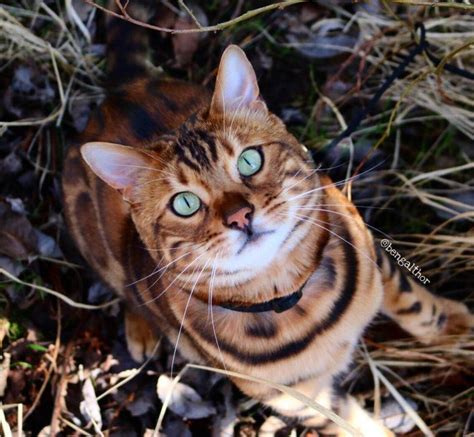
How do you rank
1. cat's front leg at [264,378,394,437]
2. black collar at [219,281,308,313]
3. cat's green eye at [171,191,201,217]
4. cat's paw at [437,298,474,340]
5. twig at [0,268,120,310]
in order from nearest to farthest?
cat's green eye at [171,191,201,217] → black collar at [219,281,308,313] → cat's front leg at [264,378,394,437] → cat's paw at [437,298,474,340] → twig at [0,268,120,310]

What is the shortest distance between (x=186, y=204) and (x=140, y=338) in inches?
37.8

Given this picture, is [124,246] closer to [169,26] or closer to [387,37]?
[169,26]

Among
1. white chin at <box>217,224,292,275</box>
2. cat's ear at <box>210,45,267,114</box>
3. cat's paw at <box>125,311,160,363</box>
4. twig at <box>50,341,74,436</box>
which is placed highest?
cat's ear at <box>210,45,267,114</box>

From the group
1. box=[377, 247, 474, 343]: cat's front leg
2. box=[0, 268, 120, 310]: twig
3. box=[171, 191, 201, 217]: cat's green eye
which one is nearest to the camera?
box=[171, 191, 201, 217]: cat's green eye

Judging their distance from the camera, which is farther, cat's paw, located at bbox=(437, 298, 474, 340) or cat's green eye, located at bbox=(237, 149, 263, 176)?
cat's paw, located at bbox=(437, 298, 474, 340)

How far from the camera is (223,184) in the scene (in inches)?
57.0

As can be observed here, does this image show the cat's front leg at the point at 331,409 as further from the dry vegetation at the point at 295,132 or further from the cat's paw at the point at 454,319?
the cat's paw at the point at 454,319

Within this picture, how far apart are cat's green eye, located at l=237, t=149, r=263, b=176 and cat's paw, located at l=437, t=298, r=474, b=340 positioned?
1.01 meters

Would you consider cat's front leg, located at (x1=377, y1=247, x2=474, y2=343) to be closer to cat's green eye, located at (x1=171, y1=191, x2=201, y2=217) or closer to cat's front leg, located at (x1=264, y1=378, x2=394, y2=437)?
cat's front leg, located at (x1=264, y1=378, x2=394, y2=437)

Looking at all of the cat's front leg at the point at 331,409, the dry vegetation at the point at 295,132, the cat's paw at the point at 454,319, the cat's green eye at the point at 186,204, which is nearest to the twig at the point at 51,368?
the dry vegetation at the point at 295,132

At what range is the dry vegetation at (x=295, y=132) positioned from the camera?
2133 mm

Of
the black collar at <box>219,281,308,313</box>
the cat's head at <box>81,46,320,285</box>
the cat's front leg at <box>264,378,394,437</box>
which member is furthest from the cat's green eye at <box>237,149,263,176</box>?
the cat's front leg at <box>264,378,394,437</box>

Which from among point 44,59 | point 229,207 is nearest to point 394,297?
point 229,207

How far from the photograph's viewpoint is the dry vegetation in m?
2.13
